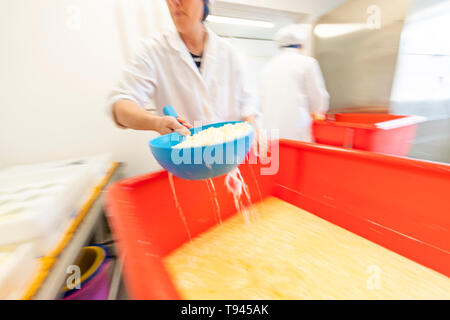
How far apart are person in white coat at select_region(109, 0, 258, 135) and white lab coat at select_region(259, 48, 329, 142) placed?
2.11ft

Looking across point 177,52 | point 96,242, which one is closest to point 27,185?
point 96,242

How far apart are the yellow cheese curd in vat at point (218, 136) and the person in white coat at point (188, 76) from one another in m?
0.20

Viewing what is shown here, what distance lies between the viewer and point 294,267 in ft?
1.81

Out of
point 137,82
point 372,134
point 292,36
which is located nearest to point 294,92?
point 292,36

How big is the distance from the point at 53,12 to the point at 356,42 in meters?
2.56

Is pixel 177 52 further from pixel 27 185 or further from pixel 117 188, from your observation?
pixel 27 185

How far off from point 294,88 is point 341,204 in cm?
103

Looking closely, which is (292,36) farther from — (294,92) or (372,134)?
(372,134)

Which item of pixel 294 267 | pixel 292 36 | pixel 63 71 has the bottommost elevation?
pixel 294 267

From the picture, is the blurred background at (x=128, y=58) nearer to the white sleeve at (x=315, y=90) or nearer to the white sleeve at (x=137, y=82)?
the white sleeve at (x=137, y=82)

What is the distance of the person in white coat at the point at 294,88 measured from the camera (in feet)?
4.85

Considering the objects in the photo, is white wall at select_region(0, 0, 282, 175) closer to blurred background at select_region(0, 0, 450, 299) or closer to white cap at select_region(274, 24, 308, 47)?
blurred background at select_region(0, 0, 450, 299)

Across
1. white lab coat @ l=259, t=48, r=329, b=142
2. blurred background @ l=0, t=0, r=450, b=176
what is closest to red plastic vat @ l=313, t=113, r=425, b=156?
white lab coat @ l=259, t=48, r=329, b=142
